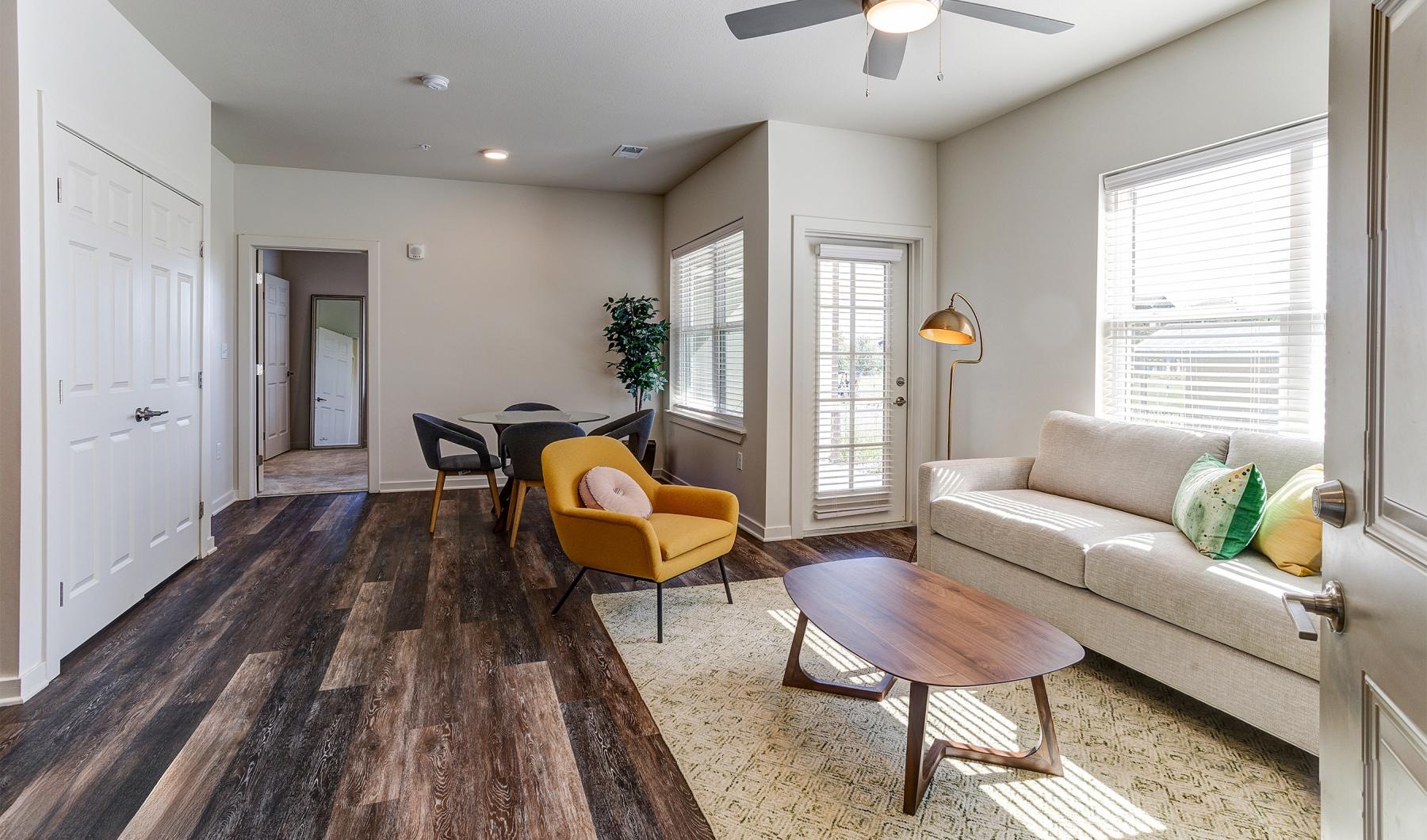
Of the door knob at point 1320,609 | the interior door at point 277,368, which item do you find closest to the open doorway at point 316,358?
the interior door at point 277,368

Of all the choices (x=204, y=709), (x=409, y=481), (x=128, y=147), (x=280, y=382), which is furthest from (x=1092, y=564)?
(x=280, y=382)

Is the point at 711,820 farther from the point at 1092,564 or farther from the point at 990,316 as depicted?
the point at 990,316

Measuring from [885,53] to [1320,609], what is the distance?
7.92 ft

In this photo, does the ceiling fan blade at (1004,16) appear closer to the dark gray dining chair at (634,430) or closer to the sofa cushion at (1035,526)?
the sofa cushion at (1035,526)

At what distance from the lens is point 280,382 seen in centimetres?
816

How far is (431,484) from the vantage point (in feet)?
20.1

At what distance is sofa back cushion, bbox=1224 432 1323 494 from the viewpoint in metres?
2.56

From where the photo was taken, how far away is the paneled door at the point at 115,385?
2.60m

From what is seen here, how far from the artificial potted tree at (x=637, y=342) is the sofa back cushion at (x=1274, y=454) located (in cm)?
408

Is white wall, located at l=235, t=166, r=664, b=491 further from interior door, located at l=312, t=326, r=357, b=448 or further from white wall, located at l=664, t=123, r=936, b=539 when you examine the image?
interior door, located at l=312, t=326, r=357, b=448

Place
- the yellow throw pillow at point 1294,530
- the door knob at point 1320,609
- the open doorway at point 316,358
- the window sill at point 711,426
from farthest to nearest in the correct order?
the open doorway at point 316,358 → the window sill at point 711,426 → the yellow throw pillow at point 1294,530 → the door knob at point 1320,609

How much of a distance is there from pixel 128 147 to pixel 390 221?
2799 mm

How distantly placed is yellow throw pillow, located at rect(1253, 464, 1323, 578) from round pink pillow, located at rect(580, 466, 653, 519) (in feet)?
7.35

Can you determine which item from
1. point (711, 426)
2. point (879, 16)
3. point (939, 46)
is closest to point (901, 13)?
point (879, 16)
